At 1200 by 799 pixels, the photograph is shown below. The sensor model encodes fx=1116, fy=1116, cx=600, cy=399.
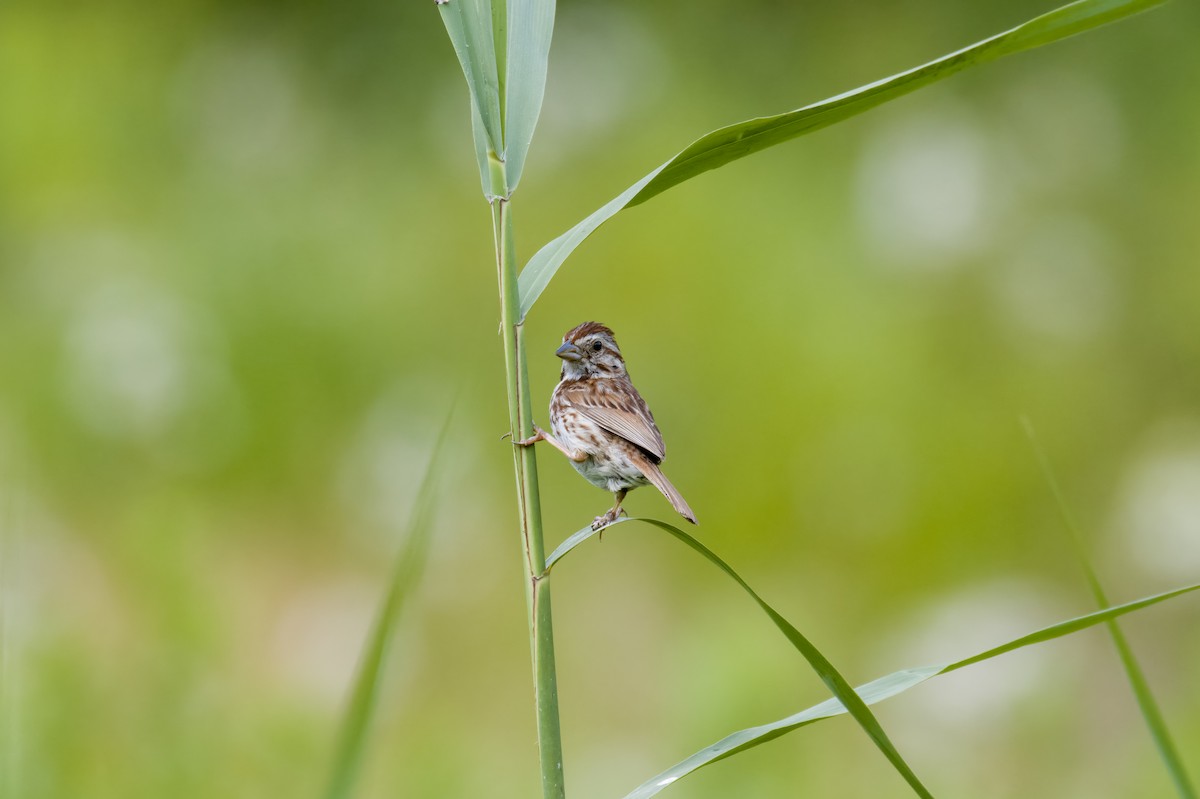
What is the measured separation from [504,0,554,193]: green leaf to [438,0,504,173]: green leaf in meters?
0.01

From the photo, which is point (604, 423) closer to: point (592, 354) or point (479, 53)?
point (592, 354)

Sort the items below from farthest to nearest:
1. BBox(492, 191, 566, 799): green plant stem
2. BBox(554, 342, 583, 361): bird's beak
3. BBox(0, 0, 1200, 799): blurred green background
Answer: BBox(0, 0, 1200, 799): blurred green background
BBox(554, 342, 583, 361): bird's beak
BBox(492, 191, 566, 799): green plant stem

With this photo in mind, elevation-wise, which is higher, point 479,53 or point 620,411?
point 479,53

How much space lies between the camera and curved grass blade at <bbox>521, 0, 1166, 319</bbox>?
677 millimetres

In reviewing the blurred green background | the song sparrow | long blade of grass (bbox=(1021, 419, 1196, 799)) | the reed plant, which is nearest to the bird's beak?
the song sparrow

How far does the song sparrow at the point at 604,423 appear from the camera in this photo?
4.82 feet

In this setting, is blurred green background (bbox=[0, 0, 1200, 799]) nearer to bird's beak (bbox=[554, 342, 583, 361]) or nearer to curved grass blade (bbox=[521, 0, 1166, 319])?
bird's beak (bbox=[554, 342, 583, 361])

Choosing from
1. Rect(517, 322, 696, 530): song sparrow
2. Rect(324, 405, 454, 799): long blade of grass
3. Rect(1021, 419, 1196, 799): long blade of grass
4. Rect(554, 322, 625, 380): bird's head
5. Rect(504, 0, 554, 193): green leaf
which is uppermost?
Rect(504, 0, 554, 193): green leaf

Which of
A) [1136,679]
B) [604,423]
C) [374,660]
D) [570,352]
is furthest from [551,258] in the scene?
[570,352]

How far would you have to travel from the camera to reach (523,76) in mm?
893

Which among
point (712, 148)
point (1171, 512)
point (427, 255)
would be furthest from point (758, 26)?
point (712, 148)

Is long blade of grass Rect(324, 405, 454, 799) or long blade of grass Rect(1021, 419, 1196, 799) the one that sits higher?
long blade of grass Rect(324, 405, 454, 799)

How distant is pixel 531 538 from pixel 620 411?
2.48ft

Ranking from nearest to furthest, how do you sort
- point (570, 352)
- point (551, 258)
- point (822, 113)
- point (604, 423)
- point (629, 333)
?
1. point (822, 113)
2. point (551, 258)
3. point (604, 423)
4. point (570, 352)
5. point (629, 333)
